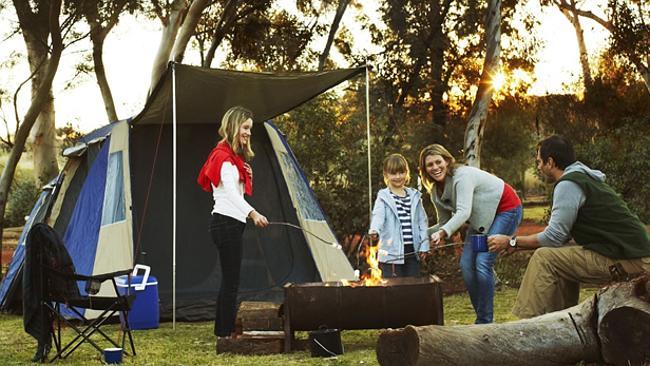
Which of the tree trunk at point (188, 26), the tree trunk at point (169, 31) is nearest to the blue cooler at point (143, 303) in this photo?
the tree trunk at point (188, 26)

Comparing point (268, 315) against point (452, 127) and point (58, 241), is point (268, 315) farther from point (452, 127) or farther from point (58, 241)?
point (452, 127)

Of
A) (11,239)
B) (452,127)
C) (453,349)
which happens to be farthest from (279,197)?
(11,239)

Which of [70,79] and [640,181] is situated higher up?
[70,79]

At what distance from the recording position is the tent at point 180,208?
738cm

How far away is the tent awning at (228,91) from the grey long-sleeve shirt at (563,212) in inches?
95.1

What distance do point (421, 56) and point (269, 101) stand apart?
19.9 ft

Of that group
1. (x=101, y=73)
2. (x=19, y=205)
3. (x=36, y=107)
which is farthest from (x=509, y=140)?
(x=36, y=107)

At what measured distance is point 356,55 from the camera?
1432 centimetres

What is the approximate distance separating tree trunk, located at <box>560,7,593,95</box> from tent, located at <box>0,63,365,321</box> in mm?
9230

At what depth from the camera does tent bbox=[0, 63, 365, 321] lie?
738 centimetres

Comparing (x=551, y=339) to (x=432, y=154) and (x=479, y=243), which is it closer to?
(x=479, y=243)

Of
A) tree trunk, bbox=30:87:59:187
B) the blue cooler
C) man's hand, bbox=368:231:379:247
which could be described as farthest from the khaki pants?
tree trunk, bbox=30:87:59:187

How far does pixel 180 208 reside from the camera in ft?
26.6

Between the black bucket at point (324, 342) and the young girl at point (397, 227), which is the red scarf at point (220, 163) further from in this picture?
the black bucket at point (324, 342)
